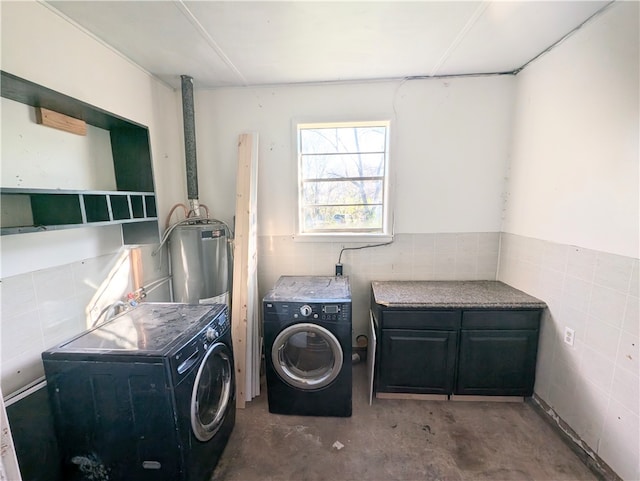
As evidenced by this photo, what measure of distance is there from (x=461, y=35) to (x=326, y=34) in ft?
2.80

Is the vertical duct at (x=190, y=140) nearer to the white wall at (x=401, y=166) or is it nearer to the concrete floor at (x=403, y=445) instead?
the white wall at (x=401, y=166)

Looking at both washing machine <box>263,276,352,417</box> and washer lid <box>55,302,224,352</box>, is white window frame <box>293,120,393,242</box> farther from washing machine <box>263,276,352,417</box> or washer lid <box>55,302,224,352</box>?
washer lid <box>55,302,224,352</box>

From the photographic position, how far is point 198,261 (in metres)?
2.13

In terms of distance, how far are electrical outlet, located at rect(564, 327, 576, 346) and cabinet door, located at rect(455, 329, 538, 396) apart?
21 cm

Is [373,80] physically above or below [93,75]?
above

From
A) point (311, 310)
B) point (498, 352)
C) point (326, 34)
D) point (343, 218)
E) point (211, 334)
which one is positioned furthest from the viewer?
point (343, 218)

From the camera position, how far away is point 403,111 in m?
2.37

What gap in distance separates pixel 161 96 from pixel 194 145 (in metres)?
0.52

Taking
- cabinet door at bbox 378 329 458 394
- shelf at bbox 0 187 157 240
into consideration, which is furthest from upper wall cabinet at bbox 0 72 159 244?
cabinet door at bbox 378 329 458 394

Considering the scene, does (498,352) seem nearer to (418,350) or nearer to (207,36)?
(418,350)

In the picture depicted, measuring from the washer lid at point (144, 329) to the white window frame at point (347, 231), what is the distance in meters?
1.13

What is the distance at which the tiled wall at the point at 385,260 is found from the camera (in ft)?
8.18

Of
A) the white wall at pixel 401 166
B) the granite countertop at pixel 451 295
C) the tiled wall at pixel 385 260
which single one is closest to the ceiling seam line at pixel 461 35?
the white wall at pixel 401 166

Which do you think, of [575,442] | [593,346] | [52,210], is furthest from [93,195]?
[575,442]
